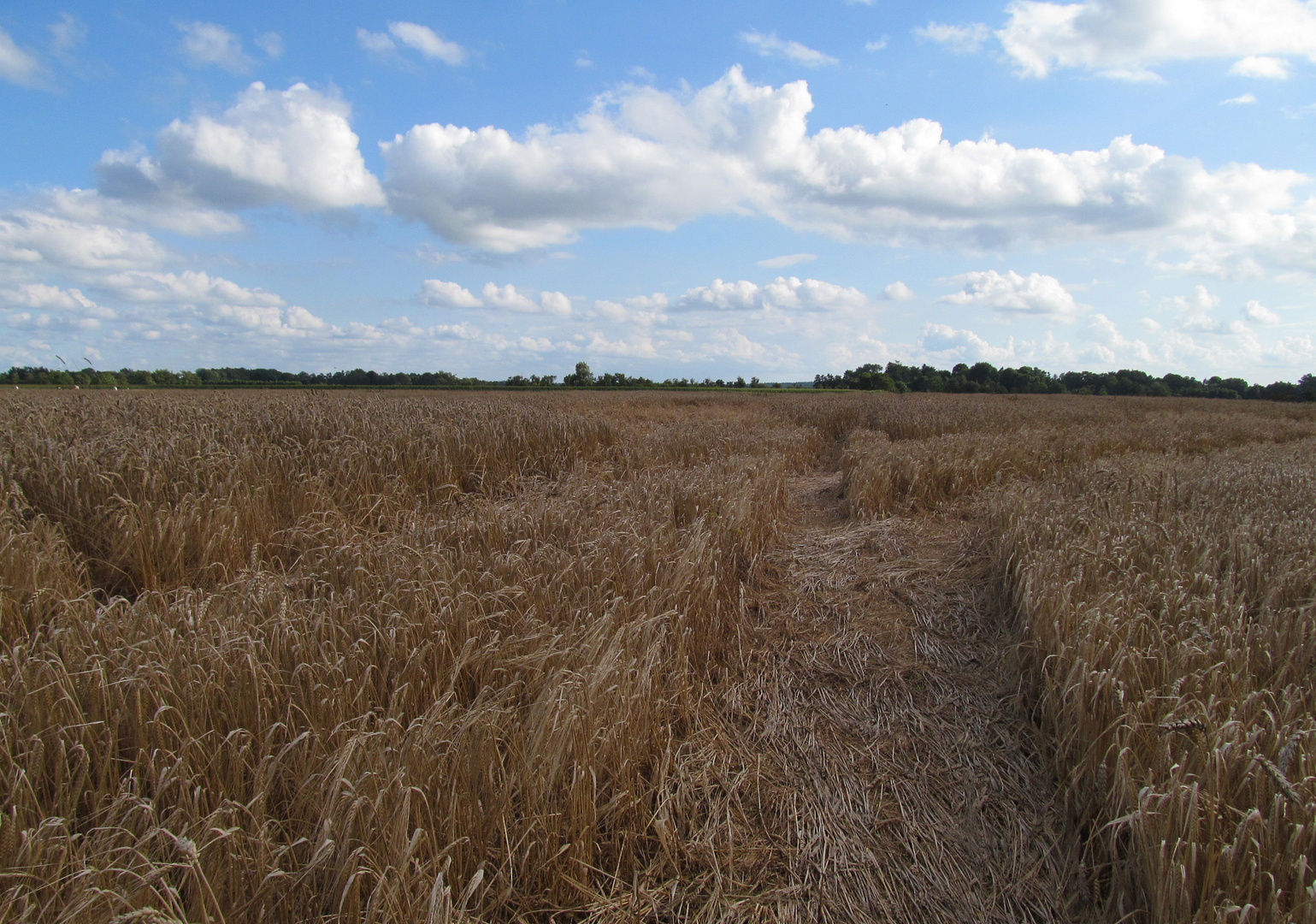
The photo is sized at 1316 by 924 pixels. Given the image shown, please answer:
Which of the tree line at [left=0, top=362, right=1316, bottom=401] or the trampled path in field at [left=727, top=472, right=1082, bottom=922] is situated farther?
the tree line at [left=0, top=362, right=1316, bottom=401]

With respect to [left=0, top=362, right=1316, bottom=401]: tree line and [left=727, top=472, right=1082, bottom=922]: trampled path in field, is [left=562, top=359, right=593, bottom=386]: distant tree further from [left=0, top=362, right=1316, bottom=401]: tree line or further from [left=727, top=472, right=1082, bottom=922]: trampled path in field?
[left=727, top=472, right=1082, bottom=922]: trampled path in field

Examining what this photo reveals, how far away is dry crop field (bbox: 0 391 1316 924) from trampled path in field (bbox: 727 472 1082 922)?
0.02 metres

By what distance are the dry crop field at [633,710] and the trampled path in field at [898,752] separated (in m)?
0.02

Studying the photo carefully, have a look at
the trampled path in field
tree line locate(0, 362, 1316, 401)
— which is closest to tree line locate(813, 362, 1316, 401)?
tree line locate(0, 362, 1316, 401)

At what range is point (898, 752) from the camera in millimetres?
2945

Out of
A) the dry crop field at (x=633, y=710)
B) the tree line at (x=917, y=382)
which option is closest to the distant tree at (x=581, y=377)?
the tree line at (x=917, y=382)

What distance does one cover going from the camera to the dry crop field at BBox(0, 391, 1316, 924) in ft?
5.47

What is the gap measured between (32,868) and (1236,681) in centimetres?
409

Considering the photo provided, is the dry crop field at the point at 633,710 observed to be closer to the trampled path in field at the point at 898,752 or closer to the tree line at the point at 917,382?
the trampled path in field at the point at 898,752

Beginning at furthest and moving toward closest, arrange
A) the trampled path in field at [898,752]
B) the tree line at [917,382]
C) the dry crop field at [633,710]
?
1. the tree line at [917,382]
2. the trampled path in field at [898,752]
3. the dry crop field at [633,710]

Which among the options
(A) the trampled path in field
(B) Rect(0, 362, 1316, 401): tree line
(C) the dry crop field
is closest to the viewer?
(C) the dry crop field

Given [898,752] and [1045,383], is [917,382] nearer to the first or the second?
[1045,383]

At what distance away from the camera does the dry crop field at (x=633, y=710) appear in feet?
5.47

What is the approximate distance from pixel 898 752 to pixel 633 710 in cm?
150
